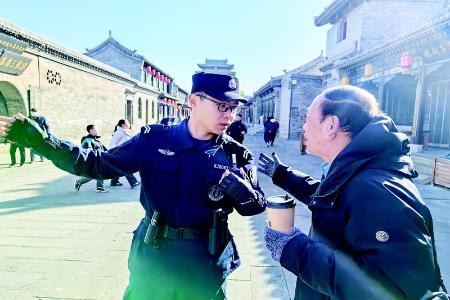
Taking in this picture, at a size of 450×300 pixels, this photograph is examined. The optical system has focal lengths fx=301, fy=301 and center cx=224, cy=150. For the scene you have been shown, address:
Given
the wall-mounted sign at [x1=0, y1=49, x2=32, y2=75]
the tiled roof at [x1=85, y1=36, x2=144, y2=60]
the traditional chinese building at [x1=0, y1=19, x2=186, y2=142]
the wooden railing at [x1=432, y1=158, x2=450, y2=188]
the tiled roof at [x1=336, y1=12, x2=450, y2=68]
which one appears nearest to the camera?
the wooden railing at [x1=432, y1=158, x2=450, y2=188]

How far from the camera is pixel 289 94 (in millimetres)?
21688

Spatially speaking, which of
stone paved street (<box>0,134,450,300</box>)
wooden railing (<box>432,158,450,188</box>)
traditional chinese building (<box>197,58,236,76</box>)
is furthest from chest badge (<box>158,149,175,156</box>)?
traditional chinese building (<box>197,58,236,76</box>)

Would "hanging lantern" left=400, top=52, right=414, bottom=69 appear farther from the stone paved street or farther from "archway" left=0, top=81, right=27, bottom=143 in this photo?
"archway" left=0, top=81, right=27, bottom=143

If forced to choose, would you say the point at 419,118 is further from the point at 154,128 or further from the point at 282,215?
the point at 282,215

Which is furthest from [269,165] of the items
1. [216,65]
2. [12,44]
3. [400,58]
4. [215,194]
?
[216,65]

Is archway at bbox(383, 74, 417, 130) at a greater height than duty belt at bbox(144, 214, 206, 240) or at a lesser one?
greater

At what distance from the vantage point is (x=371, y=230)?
1.00 metres

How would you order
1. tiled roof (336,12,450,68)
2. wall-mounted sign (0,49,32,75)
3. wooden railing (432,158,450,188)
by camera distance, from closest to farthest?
wooden railing (432,158,450,188)
tiled roof (336,12,450,68)
wall-mounted sign (0,49,32,75)

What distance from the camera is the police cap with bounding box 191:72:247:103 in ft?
6.26

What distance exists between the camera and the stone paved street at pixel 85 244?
2.92m

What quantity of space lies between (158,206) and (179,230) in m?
0.19

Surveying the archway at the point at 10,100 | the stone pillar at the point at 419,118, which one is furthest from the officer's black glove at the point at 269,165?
the archway at the point at 10,100

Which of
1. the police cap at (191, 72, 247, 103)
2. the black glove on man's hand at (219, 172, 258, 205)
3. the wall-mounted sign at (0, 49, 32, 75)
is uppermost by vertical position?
the wall-mounted sign at (0, 49, 32, 75)

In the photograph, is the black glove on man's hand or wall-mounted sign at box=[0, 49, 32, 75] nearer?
the black glove on man's hand
